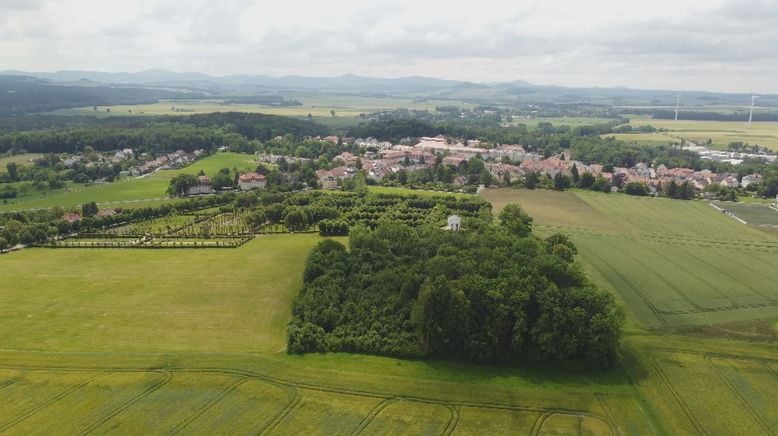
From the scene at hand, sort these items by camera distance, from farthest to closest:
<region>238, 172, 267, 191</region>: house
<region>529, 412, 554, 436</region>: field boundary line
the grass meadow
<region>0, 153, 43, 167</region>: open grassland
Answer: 1. <region>0, 153, 43, 167</region>: open grassland
2. <region>238, 172, 267, 191</region>: house
3. the grass meadow
4. <region>529, 412, 554, 436</region>: field boundary line

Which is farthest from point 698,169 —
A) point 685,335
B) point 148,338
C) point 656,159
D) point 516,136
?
point 148,338

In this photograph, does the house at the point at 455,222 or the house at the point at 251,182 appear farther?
the house at the point at 251,182

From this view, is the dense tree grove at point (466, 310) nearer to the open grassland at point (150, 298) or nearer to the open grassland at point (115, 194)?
the open grassland at point (150, 298)

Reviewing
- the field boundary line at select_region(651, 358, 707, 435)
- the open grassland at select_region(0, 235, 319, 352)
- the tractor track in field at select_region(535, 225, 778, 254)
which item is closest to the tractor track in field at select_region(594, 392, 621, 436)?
the field boundary line at select_region(651, 358, 707, 435)

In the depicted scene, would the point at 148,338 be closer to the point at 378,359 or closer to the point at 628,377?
the point at 378,359

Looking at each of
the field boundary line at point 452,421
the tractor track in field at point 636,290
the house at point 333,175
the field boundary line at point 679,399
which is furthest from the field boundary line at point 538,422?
the house at point 333,175

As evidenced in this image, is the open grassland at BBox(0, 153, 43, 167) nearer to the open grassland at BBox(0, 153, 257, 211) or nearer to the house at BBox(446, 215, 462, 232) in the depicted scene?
the open grassland at BBox(0, 153, 257, 211)
